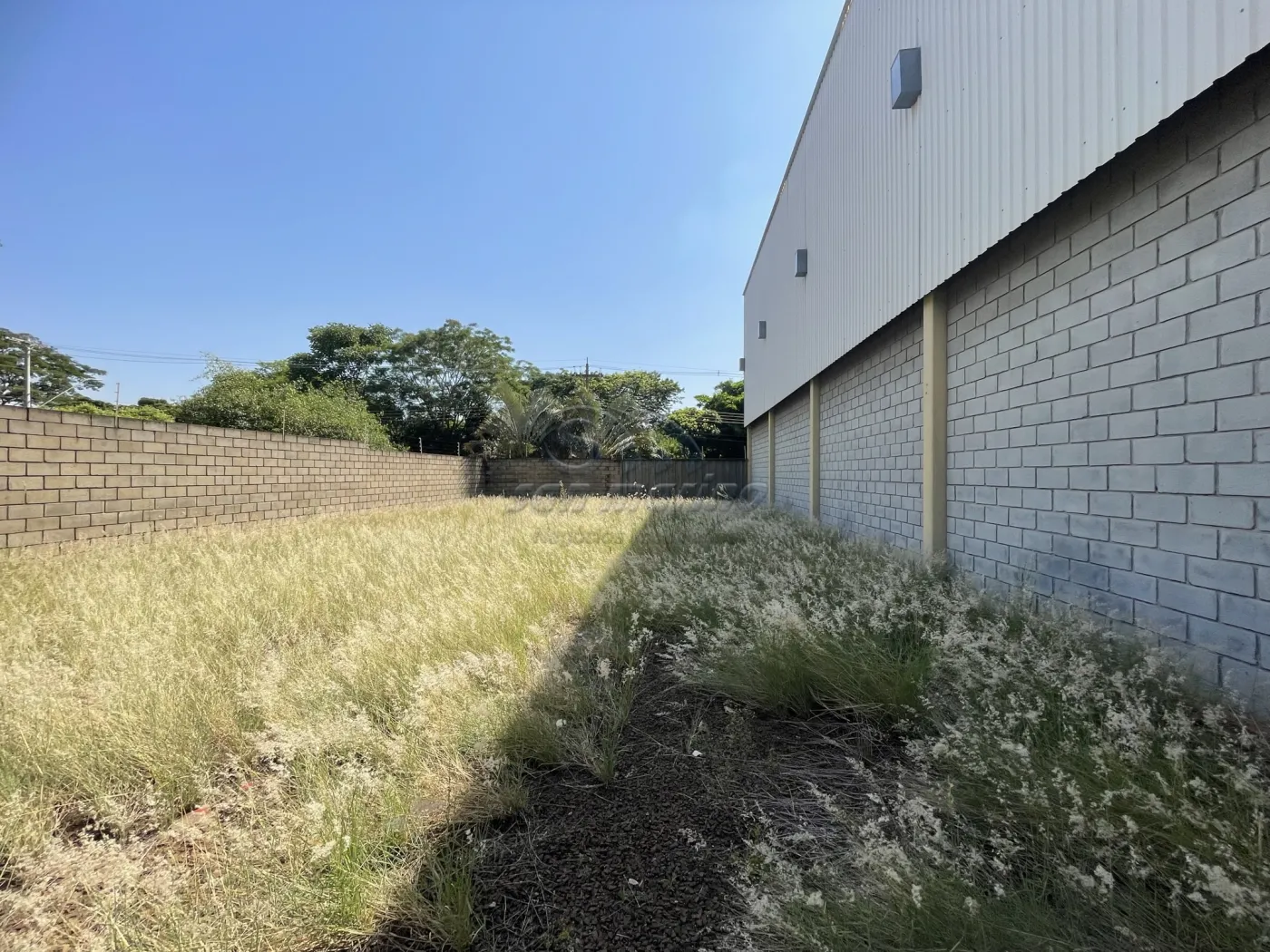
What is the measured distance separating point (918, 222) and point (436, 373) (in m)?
23.3

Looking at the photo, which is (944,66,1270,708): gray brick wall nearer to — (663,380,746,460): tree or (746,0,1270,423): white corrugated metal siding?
(746,0,1270,423): white corrugated metal siding

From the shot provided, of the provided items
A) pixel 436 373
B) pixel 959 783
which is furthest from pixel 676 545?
pixel 436 373

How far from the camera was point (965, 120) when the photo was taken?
3283 millimetres

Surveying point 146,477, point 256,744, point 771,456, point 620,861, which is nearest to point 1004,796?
point 620,861

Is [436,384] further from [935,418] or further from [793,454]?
[935,418]

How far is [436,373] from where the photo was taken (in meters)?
24.3

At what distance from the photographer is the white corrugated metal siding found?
1.93 metres

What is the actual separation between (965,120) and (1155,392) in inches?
83.4

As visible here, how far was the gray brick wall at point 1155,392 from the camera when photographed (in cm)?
180

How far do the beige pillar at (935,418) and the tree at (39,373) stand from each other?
36.6 m

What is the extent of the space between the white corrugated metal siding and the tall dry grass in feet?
10.00

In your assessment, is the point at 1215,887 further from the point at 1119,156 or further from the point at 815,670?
the point at 1119,156

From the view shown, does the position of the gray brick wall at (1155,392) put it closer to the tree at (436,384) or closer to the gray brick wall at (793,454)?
the gray brick wall at (793,454)

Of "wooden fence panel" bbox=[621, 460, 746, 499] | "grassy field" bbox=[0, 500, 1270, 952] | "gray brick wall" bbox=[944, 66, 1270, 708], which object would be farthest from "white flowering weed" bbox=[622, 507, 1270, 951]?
"wooden fence panel" bbox=[621, 460, 746, 499]
